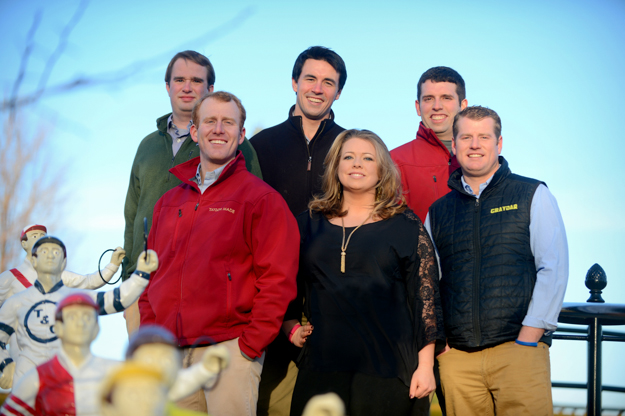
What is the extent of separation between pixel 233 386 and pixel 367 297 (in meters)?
0.89

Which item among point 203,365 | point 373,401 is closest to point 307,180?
point 373,401

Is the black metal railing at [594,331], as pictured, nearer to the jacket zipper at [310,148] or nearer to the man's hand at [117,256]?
the jacket zipper at [310,148]

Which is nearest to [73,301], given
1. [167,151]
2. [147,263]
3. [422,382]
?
[147,263]

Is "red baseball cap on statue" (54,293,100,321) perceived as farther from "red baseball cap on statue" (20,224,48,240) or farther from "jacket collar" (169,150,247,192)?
"jacket collar" (169,150,247,192)

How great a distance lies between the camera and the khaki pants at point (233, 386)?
3133 mm

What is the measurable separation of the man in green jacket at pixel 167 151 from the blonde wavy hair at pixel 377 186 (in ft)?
2.28

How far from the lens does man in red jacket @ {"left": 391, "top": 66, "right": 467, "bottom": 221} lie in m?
4.52

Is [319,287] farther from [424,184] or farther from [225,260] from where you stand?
[424,184]

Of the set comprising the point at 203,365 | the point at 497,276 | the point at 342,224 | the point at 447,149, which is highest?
the point at 447,149

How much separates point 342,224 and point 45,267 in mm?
1834

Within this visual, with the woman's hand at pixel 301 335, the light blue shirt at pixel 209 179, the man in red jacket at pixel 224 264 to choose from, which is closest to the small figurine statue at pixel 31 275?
the man in red jacket at pixel 224 264

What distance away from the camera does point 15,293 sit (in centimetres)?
243

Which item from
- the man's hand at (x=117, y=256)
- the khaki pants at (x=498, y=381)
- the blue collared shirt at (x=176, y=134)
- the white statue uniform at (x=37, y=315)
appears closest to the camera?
the white statue uniform at (x=37, y=315)

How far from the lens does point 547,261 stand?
3355 millimetres
